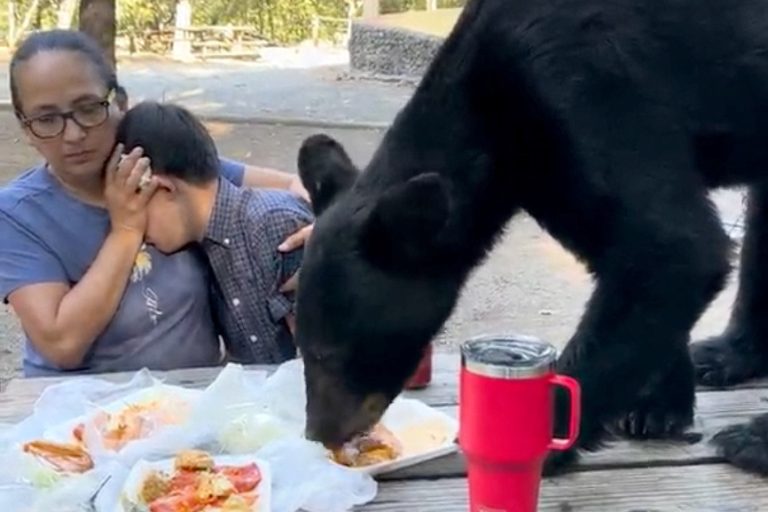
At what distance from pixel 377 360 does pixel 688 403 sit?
516 mm

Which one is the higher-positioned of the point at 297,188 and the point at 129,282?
the point at 297,188

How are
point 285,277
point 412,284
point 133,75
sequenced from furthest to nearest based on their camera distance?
point 133,75 → point 285,277 → point 412,284

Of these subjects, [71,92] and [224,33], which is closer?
[71,92]

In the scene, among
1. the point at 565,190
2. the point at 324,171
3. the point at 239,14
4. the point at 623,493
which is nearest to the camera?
the point at 623,493

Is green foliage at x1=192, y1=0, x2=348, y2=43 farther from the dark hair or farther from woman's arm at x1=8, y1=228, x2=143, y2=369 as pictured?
woman's arm at x1=8, y1=228, x2=143, y2=369

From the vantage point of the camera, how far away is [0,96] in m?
10.9

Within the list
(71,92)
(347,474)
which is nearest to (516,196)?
(347,474)

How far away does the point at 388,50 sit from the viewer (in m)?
13.5

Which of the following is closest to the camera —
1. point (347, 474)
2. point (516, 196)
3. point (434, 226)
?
point (347, 474)

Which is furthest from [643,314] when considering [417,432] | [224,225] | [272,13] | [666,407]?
[272,13]

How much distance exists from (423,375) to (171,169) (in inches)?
25.0

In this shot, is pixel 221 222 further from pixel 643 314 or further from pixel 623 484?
pixel 623 484

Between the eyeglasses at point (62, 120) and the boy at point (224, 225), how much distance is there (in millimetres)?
80

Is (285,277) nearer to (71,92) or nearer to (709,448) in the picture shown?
(71,92)
